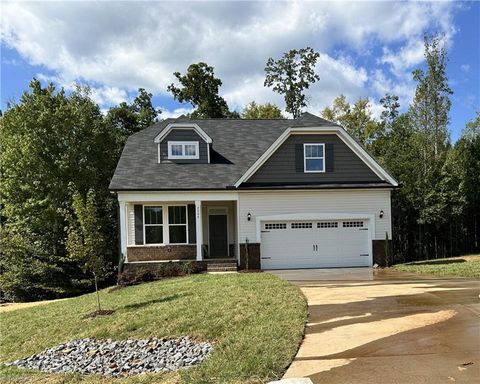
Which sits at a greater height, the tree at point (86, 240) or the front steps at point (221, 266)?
the tree at point (86, 240)

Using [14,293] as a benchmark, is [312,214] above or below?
above

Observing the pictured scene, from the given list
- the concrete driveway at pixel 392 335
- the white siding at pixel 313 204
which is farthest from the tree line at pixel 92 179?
the concrete driveway at pixel 392 335

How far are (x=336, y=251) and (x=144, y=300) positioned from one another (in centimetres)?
960

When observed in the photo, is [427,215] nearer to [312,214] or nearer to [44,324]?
[312,214]

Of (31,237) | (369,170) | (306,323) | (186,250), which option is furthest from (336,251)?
(31,237)

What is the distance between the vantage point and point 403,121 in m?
28.9

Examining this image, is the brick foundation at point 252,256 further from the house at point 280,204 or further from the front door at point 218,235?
the front door at point 218,235

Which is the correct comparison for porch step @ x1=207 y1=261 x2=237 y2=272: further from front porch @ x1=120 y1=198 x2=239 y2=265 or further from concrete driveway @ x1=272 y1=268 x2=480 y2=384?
concrete driveway @ x1=272 y1=268 x2=480 y2=384

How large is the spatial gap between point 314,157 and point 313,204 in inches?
82.1

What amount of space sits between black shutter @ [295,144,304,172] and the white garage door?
7.59 feet

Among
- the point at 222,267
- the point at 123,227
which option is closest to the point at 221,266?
the point at 222,267

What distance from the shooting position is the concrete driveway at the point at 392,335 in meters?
5.36

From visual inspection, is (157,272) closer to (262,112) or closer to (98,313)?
(98,313)

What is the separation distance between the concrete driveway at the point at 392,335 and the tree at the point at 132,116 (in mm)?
24864
